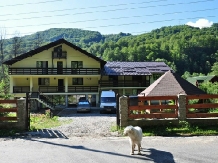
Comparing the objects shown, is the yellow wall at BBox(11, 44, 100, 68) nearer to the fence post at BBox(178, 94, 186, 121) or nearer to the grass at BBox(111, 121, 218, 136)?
the grass at BBox(111, 121, 218, 136)

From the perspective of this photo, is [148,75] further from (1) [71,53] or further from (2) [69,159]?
(2) [69,159]

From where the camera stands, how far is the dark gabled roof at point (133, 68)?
36312mm

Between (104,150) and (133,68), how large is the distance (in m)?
29.8

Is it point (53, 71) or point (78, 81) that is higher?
point (53, 71)

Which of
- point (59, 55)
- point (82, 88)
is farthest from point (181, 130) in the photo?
point (59, 55)

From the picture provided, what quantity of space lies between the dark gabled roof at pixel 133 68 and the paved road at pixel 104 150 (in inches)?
1014

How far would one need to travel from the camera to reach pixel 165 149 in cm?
868

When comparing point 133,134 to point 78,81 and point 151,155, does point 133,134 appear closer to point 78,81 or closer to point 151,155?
point 151,155

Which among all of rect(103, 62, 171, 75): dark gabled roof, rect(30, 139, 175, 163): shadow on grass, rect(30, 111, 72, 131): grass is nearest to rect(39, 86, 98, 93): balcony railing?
rect(103, 62, 171, 75): dark gabled roof

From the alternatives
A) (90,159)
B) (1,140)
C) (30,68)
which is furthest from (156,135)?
(30,68)

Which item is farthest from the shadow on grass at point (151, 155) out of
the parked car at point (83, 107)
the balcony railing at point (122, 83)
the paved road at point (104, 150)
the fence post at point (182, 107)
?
the balcony railing at point (122, 83)

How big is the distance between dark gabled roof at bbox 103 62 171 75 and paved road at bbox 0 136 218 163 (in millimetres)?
25762

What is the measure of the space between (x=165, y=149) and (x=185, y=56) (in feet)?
341

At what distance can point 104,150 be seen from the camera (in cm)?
873
